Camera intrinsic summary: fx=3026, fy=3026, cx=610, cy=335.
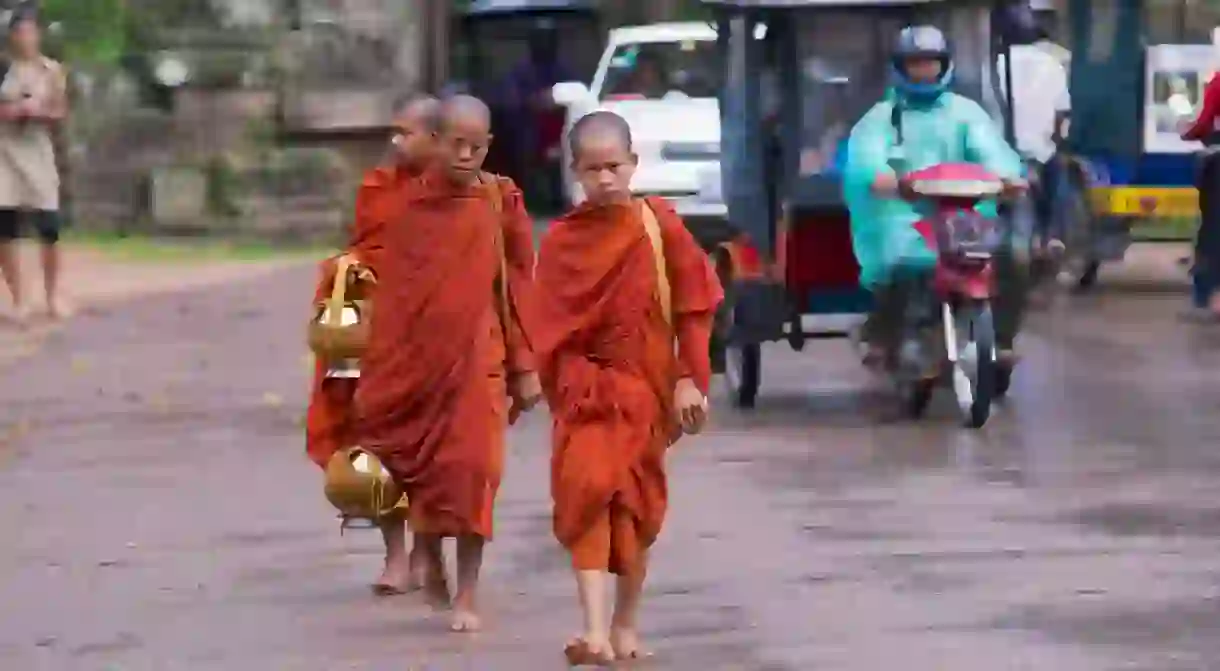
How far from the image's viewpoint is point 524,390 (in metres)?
8.80

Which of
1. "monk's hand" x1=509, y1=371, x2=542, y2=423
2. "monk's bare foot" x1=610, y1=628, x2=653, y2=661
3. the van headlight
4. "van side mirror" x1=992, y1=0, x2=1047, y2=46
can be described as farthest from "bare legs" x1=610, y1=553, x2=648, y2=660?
the van headlight

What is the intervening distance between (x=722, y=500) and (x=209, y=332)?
7.10m

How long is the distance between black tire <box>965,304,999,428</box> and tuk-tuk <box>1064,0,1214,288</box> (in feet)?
23.4

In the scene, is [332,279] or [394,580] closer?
[332,279]

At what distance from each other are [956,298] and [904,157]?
64 cm

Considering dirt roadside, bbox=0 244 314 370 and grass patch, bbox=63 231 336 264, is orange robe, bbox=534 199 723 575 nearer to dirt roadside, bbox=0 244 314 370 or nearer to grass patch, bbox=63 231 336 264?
dirt roadside, bbox=0 244 314 370

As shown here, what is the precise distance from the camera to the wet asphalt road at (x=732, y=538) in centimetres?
831

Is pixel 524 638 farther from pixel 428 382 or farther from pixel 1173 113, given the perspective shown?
pixel 1173 113

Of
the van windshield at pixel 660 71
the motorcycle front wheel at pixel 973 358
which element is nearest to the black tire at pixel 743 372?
the motorcycle front wheel at pixel 973 358

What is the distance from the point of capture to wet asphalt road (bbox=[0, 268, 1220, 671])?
831 cm

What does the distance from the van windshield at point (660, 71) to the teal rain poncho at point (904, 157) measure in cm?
981

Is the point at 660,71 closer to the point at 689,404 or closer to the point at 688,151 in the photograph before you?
the point at 688,151

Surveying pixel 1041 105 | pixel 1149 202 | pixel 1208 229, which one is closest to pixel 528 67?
pixel 1041 105

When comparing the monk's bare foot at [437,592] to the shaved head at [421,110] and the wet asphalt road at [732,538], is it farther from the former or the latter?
the shaved head at [421,110]
